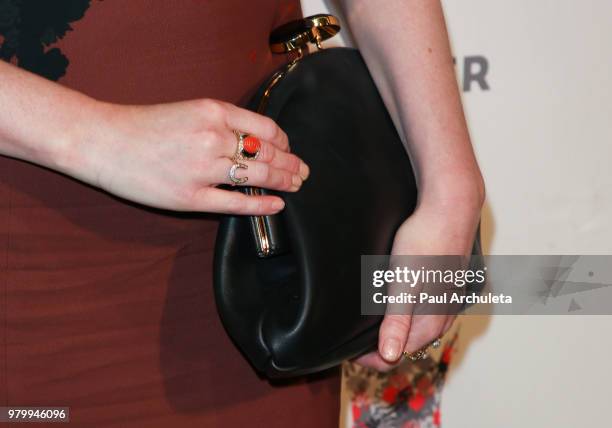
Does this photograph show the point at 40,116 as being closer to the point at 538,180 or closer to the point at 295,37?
the point at 295,37

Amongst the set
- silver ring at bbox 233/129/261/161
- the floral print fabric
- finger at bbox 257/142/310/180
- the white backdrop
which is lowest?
the floral print fabric

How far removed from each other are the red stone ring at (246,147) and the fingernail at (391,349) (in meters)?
0.21

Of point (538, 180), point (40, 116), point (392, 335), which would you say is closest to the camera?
point (40, 116)

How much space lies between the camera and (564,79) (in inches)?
43.8

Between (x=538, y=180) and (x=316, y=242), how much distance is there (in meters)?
0.64

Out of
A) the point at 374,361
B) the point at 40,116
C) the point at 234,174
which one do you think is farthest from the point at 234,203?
the point at 374,361

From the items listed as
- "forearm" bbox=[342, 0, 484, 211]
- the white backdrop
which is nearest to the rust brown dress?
"forearm" bbox=[342, 0, 484, 211]

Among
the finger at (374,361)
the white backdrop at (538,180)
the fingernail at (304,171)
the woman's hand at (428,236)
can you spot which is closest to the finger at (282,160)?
the fingernail at (304,171)

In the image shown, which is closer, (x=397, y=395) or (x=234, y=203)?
(x=234, y=203)

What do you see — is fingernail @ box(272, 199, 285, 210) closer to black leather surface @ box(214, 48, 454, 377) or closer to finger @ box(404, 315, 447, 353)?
black leather surface @ box(214, 48, 454, 377)

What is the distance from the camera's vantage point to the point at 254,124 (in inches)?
22.5

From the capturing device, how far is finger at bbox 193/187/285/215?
0.56m

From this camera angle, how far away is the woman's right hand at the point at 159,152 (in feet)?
1.77

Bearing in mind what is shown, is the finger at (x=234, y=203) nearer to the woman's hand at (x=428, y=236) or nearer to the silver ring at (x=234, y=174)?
the silver ring at (x=234, y=174)
